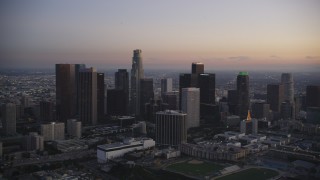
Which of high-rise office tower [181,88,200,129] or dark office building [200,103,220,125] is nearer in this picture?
high-rise office tower [181,88,200,129]

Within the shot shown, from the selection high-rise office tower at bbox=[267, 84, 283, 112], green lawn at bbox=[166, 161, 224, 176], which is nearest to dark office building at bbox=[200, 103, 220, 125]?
high-rise office tower at bbox=[267, 84, 283, 112]

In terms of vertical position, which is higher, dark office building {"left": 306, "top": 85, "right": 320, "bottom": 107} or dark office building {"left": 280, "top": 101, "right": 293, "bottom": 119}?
dark office building {"left": 306, "top": 85, "right": 320, "bottom": 107}

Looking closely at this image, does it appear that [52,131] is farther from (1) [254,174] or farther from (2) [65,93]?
(1) [254,174]

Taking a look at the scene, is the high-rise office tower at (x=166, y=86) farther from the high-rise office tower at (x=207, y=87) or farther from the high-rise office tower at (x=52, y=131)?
the high-rise office tower at (x=52, y=131)

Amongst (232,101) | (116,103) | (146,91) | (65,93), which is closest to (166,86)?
(146,91)

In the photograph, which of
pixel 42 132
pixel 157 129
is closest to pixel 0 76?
pixel 42 132

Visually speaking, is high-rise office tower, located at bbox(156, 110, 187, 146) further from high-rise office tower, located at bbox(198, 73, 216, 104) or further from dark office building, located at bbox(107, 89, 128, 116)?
high-rise office tower, located at bbox(198, 73, 216, 104)
